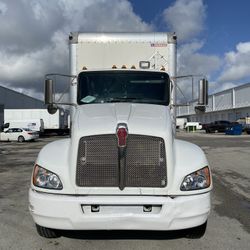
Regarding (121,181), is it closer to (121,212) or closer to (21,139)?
(121,212)

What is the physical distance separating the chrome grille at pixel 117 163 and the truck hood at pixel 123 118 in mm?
119

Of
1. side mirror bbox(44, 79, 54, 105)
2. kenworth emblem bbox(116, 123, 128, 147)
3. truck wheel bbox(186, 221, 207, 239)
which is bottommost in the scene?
truck wheel bbox(186, 221, 207, 239)

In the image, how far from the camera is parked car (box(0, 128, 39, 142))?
37719mm

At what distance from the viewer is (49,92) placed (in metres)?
7.32

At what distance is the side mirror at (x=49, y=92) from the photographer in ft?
23.8

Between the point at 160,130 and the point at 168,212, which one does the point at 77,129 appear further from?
the point at 168,212

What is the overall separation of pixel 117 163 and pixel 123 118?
679 mm

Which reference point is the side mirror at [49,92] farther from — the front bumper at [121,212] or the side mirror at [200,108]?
the front bumper at [121,212]

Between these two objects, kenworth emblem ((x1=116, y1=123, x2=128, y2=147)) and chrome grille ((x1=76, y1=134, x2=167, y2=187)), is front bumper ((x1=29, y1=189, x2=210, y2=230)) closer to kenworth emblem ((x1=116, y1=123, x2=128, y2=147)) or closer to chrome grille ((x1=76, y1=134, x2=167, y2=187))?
chrome grille ((x1=76, y1=134, x2=167, y2=187))

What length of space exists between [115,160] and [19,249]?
1692 mm

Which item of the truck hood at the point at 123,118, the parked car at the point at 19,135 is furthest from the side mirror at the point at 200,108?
the parked car at the point at 19,135

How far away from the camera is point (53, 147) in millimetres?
5488

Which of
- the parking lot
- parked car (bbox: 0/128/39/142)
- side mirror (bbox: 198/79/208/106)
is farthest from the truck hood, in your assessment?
parked car (bbox: 0/128/39/142)

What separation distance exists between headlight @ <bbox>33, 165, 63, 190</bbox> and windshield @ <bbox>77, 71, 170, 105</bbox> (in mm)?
2118
